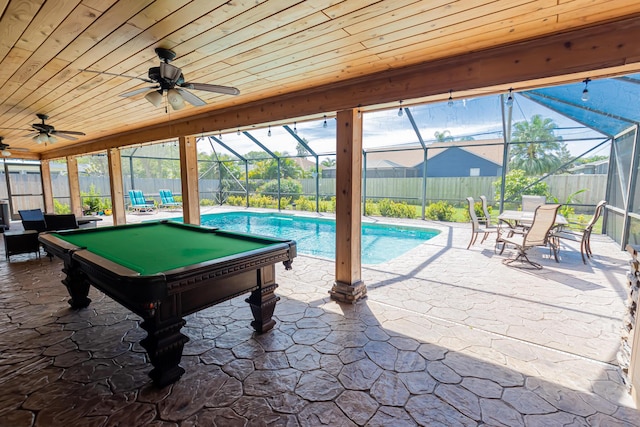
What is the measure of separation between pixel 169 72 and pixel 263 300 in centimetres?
207

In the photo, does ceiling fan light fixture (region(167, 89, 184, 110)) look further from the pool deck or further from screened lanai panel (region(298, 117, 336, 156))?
screened lanai panel (region(298, 117, 336, 156))

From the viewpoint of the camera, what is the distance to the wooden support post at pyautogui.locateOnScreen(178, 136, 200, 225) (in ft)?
16.8

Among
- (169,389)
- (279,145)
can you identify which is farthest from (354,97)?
(279,145)

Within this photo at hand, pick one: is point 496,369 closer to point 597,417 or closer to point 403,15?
point 597,417

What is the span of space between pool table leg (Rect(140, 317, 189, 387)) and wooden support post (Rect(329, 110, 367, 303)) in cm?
183

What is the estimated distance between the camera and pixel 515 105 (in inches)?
313

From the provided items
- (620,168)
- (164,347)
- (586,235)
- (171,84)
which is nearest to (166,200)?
(171,84)

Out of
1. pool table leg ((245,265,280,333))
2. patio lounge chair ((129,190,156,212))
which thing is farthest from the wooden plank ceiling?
patio lounge chair ((129,190,156,212))

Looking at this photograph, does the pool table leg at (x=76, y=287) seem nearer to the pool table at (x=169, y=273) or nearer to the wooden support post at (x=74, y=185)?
the pool table at (x=169, y=273)

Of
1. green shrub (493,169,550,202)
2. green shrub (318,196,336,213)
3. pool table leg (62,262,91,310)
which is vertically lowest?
pool table leg (62,262,91,310)

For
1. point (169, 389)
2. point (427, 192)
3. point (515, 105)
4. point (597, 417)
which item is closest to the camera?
point (597, 417)

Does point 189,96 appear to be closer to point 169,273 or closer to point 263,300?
point 169,273

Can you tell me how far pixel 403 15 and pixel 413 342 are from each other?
2.49 meters

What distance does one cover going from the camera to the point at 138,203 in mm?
11914
